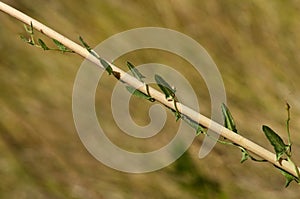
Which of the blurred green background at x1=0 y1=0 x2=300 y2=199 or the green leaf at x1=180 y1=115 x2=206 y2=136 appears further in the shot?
the blurred green background at x1=0 y1=0 x2=300 y2=199

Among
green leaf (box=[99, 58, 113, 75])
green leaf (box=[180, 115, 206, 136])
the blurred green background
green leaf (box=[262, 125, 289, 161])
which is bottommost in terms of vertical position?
green leaf (box=[262, 125, 289, 161])

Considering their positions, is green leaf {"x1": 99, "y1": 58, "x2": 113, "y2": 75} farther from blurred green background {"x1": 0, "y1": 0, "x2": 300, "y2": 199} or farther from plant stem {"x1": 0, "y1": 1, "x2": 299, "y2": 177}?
blurred green background {"x1": 0, "y1": 0, "x2": 300, "y2": 199}

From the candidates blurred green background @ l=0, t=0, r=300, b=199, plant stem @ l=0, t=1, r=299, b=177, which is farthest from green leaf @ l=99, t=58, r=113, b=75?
blurred green background @ l=0, t=0, r=300, b=199

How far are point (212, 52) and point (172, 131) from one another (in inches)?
11.1

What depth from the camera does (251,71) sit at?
5.66ft

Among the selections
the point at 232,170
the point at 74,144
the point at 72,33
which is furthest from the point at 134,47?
the point at 232,170

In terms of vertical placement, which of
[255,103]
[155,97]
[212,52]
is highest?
[212,52]

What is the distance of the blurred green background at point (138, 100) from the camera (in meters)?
1.47

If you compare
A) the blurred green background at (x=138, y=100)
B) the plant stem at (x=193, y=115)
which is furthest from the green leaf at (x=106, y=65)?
the blurred green background at (x=138, y=100)

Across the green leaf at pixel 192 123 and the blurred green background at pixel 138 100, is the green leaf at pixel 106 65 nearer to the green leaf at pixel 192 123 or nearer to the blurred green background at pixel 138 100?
the green leaf at pixel 192 123

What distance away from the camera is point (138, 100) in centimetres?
163

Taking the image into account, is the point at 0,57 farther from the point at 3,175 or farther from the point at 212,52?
the point at 212,52

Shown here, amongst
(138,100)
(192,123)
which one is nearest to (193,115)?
(192,123)

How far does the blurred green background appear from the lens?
1466mm
